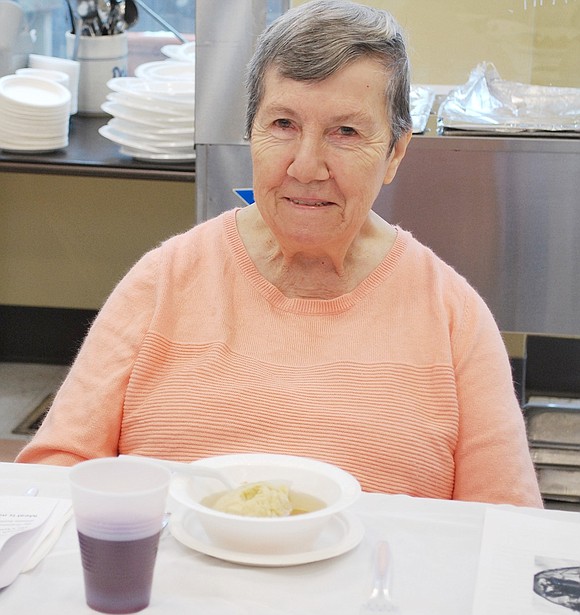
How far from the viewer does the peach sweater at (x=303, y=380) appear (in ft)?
4.98

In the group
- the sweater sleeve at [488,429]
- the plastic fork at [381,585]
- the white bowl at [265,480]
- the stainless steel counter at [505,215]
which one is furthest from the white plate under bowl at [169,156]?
the plastic fork at [381,585]

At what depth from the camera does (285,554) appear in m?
1.09

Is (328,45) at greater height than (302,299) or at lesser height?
greater

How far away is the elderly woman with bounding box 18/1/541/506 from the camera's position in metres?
1.52

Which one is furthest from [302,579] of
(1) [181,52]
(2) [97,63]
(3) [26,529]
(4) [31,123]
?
(2) [97,63]

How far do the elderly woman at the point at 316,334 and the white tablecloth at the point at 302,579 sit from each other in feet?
1.09

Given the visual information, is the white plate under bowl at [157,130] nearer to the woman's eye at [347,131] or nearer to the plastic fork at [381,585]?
the woman's eye at [347,131]

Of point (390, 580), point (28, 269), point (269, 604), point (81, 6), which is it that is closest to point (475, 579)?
point (390, 580)

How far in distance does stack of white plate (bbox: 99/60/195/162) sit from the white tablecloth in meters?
1.85

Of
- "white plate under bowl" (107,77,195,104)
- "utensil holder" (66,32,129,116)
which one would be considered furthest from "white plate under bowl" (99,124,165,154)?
"utensil holder" (66,32,129,116)

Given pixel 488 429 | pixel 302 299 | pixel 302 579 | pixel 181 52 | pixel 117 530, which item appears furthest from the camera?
pixel 181 52

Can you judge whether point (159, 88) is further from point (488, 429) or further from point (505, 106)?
point (488, 429)

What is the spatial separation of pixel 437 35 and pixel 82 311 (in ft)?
6.31

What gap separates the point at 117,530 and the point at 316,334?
727 mm
